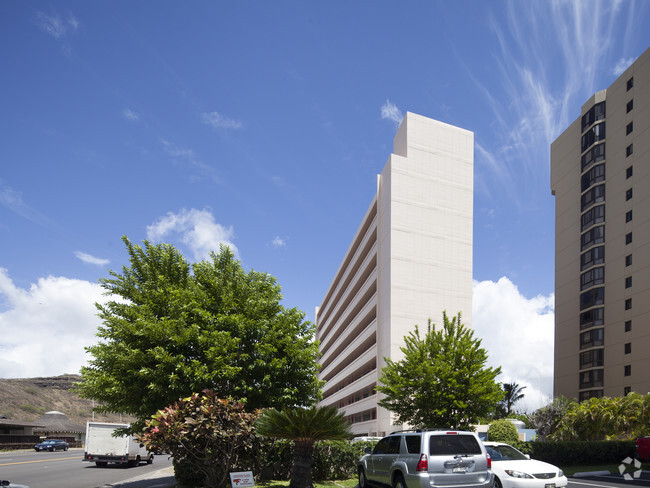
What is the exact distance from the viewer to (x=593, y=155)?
71250 mm

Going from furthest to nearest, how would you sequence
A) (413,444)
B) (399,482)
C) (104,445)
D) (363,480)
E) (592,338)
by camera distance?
(592,338) → (104,445) → (363,480) → (399,482) → (413,444)

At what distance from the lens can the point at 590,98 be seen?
73.4m

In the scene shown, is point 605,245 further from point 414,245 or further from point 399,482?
point 399,482

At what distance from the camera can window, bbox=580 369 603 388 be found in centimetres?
6462

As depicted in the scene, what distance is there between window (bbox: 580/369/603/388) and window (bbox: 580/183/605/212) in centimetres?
2068

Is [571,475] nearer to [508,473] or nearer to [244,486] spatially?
[508,473]

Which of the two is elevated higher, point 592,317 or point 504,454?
point 592,317

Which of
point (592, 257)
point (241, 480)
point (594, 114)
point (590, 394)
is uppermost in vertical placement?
point (594, 114)

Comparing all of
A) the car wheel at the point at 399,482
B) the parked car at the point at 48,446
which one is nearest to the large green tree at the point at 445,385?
the car wheel at the point at 399,482

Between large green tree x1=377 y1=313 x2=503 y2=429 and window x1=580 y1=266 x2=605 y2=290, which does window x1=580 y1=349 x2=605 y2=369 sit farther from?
large green tree x1=377 y1=313 x2=503 y2=429

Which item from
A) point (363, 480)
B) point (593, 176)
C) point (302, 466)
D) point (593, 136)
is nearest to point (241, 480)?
point (302, 466)

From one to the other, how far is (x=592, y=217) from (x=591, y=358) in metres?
17.4

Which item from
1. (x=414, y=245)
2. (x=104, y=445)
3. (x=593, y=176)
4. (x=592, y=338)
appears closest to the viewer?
(x=104, y=445)
